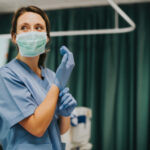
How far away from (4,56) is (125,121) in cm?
183

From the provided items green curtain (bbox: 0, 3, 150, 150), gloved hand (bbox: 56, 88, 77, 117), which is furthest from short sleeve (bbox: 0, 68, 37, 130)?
green curtain (bbox: 0, 3, 150, 150)

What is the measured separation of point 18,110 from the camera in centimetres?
85

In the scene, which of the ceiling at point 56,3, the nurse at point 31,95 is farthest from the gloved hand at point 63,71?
the ceiling at point 56,3

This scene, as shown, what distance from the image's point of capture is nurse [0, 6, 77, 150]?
0.83 m

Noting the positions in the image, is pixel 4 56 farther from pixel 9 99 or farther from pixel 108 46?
pixel 9 99

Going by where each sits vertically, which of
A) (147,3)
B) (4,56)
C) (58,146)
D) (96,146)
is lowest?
(96,146)

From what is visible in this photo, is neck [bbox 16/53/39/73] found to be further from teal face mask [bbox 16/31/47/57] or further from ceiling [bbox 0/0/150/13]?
ceiling [bbox 0/0/150/13]

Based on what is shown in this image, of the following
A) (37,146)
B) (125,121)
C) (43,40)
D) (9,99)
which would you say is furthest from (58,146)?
(125,121)

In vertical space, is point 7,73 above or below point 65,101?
above

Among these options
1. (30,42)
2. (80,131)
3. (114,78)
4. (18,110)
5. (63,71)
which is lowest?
(80,131)

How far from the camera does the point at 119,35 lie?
9.62ft

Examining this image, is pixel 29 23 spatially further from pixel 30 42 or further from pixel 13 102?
pixel 13 102

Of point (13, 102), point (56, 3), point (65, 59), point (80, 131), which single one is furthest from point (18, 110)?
point (56, 3)

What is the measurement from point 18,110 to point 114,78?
218cm
